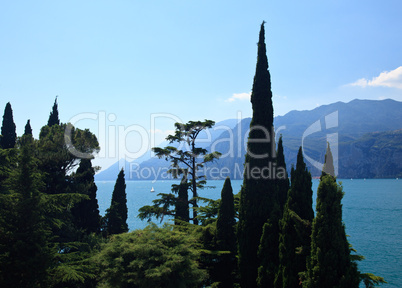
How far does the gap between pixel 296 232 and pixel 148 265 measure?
20.7 feet

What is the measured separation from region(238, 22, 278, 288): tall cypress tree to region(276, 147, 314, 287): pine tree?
2.03m

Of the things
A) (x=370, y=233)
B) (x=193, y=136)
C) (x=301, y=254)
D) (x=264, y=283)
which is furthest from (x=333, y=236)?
(x=370, y=233)

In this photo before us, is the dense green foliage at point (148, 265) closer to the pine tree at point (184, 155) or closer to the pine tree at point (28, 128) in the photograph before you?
the pine tree at point (184, 155)

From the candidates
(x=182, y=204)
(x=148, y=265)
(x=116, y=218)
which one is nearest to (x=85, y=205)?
(x=116, y=218)

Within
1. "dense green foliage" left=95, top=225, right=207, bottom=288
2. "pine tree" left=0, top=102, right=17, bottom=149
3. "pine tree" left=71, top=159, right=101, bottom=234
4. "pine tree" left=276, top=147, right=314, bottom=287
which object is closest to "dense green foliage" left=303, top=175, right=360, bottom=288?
"pine tree" left=276, top=147, right=314, bottom=287

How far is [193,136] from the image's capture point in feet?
77.4

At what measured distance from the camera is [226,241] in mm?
16297

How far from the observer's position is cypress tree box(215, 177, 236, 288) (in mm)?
16094

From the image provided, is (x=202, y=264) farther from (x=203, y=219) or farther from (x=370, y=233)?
(x=370, y=233)

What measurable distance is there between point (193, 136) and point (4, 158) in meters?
13.0

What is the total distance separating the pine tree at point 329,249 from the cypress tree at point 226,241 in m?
6.36

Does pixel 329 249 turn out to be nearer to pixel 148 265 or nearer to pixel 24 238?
pixel 148 265

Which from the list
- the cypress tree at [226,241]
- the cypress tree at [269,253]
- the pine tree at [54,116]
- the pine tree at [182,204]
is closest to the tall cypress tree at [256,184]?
the cypress tree at [269,253]

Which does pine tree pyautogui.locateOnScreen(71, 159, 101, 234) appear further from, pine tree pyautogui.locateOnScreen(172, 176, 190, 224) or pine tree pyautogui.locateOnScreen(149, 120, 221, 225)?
pine tree pyautogui.locateOnScreen(172, 176, 190, 224)
